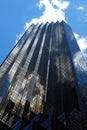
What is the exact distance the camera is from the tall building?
2852 centimetres

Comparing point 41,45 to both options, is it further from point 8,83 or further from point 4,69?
point 8,83

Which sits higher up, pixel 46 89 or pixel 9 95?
pixel 46 89

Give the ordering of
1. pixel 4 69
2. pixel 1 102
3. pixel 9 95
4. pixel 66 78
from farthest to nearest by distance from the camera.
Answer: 1. pixel 66 78
2. pixel 4 69
3. pixel 9 95
4. pixel 1 102

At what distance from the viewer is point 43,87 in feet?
150

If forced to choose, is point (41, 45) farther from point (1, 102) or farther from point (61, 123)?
point (61, 123)

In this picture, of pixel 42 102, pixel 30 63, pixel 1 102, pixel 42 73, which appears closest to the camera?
pixel 1 102

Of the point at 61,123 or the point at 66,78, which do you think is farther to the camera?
the point at 66,78

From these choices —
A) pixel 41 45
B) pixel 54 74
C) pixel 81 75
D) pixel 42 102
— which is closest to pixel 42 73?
pixel 54 74

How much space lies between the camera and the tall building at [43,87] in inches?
1123

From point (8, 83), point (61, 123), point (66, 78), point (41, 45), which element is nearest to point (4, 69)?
point (8, 83)

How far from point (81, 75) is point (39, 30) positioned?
150 feet

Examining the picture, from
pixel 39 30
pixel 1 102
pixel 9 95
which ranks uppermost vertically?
pixel 39 30

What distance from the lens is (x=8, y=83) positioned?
1486 inches

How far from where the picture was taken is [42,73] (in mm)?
52656
